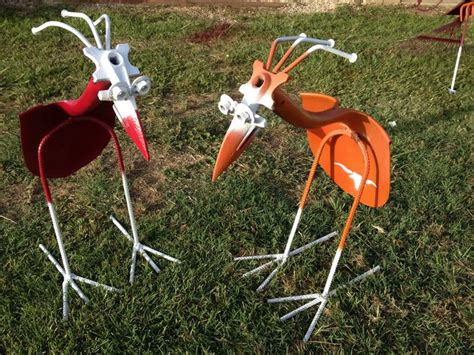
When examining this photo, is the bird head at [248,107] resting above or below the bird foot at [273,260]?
above

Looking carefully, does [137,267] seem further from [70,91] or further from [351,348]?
[70,91]

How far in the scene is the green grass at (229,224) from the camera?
199 cm

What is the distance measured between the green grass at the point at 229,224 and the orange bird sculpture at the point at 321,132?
0.17 m

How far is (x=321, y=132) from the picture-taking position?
1.93 m

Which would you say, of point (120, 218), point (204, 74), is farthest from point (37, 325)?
point (204, 74)

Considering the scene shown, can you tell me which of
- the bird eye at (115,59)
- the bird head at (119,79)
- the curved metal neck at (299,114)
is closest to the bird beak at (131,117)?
the bird head at (119,79)

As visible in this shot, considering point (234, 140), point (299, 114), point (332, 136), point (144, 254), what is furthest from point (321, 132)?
point (144, 254)

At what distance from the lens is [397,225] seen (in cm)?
256

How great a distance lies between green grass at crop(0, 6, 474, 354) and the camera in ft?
6.54

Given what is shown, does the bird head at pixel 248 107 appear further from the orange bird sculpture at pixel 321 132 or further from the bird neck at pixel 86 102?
the bird neck at pixel 86 102

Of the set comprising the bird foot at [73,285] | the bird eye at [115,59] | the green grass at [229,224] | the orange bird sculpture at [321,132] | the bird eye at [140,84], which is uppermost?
the bird eye at [115,59]

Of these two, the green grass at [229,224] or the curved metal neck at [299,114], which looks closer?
the curved metal neck at [299,114]

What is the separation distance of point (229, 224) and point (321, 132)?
857mm

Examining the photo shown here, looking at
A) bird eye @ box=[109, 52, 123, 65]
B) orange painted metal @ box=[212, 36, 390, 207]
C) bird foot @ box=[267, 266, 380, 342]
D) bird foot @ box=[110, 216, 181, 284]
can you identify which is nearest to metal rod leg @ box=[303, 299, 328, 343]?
bird foot @ box=[267, 266, 380, 342]
